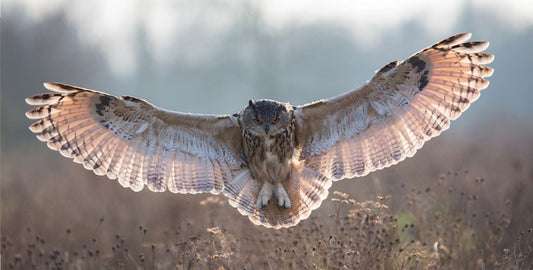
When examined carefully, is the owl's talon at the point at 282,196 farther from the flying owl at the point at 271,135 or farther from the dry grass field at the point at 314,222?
the dry grass field at the point at 314,222

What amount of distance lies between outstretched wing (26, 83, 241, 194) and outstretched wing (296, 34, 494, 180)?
0.76m

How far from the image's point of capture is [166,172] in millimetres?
5719

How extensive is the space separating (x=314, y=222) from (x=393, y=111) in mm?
1178

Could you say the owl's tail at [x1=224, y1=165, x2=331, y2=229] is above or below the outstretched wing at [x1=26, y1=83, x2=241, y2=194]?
below

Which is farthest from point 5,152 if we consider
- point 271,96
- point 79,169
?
point 271,96

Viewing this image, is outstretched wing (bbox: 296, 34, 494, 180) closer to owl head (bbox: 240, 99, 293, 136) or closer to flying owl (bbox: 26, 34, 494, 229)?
flying owl (bbox: 26, 34, 494, 229)

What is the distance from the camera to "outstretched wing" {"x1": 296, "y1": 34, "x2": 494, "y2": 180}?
5051 millimetres

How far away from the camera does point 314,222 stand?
17.1ft

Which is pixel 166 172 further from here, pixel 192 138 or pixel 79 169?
pixel 79 169

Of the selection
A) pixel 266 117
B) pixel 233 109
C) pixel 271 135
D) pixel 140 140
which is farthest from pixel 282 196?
pixel 233 109

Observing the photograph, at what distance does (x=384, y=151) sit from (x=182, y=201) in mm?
4622

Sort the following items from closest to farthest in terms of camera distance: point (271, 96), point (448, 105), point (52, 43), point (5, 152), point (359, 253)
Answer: point (359, 253) < point (448, 105) < point (5, 152) < point (52, 43) < point (271, 96)

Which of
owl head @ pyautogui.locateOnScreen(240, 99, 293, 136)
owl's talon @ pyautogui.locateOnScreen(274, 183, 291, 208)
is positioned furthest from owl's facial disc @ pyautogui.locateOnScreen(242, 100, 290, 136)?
owl's talon @ pyautogui.locateOnScreen(274, 183, 291, 208)

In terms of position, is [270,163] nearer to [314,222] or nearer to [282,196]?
[282,196]
